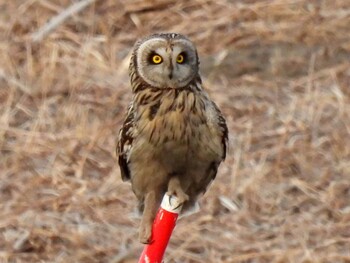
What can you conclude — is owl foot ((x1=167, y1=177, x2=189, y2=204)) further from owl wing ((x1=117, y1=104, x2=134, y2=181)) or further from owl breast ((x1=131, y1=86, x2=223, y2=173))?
owl wing ((x1=117, y1=104, x2=134, y2=181))

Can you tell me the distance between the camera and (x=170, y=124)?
12.4 ft

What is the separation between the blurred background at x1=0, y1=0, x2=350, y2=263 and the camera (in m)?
5.80

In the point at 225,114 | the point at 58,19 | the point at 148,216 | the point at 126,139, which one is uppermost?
the point at 126,139

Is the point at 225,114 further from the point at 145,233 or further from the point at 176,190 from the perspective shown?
the point at 145,233

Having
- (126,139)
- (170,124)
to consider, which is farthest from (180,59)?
(126,139)

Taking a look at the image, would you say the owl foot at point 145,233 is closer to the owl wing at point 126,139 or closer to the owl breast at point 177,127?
the owl breast at point 177,127

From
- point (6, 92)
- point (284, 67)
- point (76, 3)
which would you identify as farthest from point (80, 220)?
point (76, 3)

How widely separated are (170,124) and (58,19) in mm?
4128

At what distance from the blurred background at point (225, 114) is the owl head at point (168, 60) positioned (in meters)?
1.85

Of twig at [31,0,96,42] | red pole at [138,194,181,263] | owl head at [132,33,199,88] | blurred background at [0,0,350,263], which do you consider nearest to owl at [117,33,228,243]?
owl head at [132,33,199,88]

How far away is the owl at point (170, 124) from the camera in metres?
3.79

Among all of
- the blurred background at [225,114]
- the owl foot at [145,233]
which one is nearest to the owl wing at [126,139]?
the owl foot at [145,233]

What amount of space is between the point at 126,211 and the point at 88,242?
368 mm

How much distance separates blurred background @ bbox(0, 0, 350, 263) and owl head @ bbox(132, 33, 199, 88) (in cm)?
185
